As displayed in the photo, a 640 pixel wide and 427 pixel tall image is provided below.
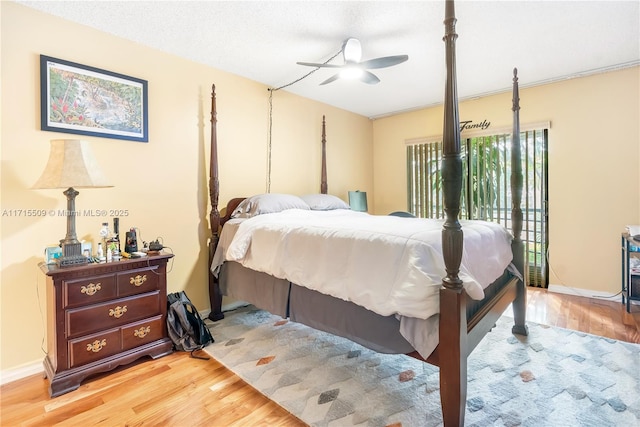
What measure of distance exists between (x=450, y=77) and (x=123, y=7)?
2.19m

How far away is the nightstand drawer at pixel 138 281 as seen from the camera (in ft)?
6.78

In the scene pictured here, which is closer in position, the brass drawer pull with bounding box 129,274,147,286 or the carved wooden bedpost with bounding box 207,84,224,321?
the brass drawer pull with bounding box 129,274,147,286

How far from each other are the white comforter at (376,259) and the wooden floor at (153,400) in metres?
0.71

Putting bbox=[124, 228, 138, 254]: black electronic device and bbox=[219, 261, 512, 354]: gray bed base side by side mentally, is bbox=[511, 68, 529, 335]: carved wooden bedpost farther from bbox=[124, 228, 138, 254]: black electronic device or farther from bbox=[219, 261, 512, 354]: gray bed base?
bbox=[124, 228, 138, 254]: black electronic device

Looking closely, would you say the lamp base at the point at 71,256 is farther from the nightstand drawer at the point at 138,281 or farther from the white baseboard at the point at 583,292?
the white baseboard at the point at 583,292

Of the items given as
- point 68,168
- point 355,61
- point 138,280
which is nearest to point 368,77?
point 355,61

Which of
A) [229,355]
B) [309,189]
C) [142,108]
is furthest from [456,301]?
[309,189]

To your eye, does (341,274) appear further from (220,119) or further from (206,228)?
(220,119)

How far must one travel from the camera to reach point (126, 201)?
248cm

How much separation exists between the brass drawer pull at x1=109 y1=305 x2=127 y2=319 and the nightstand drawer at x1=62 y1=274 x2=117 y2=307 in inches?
3.2

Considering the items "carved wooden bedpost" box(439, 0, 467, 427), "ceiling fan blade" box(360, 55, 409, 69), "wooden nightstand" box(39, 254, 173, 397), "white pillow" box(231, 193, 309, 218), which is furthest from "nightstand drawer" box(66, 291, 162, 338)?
"ceiling fan blade" box(360, 55, 409, 69)

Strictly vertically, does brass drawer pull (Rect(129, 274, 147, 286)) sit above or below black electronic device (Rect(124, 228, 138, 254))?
below

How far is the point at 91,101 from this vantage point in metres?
2.29

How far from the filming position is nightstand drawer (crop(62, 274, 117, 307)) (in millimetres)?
1847
